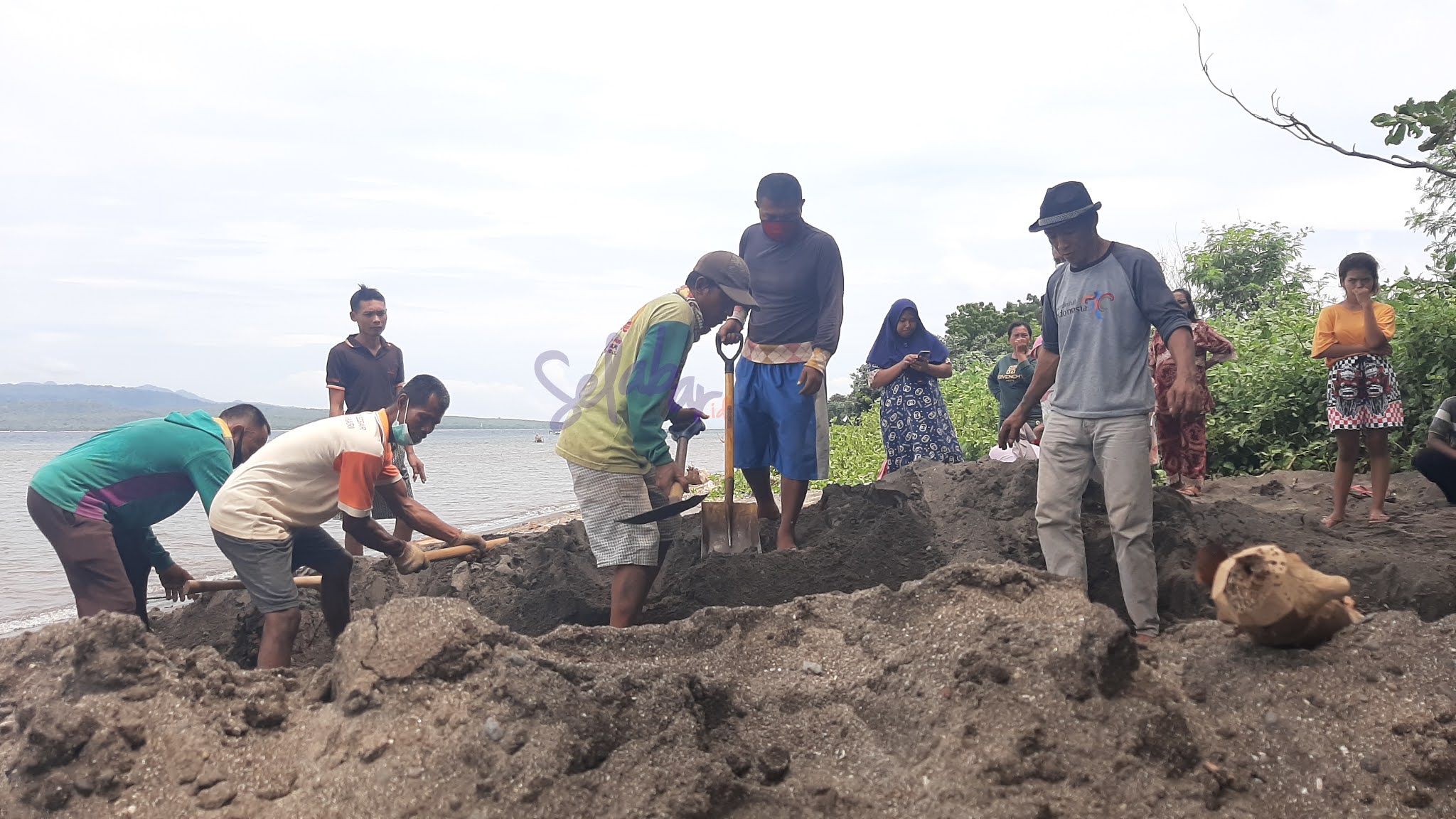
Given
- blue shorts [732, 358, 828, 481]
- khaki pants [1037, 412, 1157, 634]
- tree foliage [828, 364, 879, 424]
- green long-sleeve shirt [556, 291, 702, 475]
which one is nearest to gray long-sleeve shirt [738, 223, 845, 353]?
blue shorts [732, 358, 828, 481]

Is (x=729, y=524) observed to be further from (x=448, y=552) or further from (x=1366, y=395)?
(x=1366, y=395)

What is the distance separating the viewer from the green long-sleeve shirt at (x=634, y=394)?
3.72 meters

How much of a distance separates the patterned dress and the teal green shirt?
14.0 ft

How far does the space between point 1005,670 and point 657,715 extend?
93cm

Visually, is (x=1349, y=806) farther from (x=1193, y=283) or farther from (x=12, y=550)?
(x=1193, y=283)

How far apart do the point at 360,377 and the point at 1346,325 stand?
6046 millimetres

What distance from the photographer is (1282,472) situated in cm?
793

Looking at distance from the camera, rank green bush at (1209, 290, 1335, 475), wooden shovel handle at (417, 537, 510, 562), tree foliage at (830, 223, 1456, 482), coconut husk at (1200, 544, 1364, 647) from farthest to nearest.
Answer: green bush at (1209, 290, 1335, 475) → tree foliage at (830, 223, 1456, 482) → wooden shovel handle at (417, 537, 510, 562) → coconut husk at (1200, 544, 1364, 647)

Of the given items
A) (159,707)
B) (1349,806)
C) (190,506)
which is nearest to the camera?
(1349,806)

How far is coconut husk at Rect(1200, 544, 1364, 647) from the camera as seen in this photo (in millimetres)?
2471

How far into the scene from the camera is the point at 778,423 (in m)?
5.06

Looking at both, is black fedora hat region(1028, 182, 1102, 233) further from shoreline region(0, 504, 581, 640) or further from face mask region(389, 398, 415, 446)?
shoreline region(0, 504, 581, 640)

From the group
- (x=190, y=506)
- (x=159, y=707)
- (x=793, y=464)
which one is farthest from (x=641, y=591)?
(x=190, y=506)

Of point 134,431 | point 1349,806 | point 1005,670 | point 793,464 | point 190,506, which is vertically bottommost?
point 190,506
